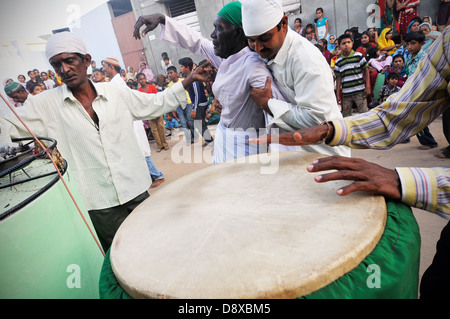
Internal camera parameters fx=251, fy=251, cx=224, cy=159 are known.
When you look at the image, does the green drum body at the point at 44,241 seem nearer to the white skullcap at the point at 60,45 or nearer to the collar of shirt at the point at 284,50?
the white skullcap at the point at 60,45

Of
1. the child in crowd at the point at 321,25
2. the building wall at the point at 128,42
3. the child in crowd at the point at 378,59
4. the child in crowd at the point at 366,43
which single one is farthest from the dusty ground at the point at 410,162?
the building wall at the point at 128,42

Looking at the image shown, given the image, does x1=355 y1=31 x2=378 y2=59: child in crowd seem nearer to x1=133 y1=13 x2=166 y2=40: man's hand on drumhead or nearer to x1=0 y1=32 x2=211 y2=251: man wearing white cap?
x1=133 y1=13 x2=166 y2=40: man's hand on drumhead

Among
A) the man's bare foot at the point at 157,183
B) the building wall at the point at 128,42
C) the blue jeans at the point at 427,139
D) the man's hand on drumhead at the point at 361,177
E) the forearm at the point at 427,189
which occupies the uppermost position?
the building wall at the point at 128,42

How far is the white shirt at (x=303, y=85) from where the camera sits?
1.36 metres

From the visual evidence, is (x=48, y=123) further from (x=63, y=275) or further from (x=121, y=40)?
(x=121, y=40)

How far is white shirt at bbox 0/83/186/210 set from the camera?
1.72 metres

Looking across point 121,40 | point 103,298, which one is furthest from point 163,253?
point 121,40

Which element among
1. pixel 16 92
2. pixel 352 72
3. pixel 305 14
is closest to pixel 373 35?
pixel 305 14

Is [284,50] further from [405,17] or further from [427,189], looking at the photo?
[405,17]

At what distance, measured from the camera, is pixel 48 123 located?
68.5 inches

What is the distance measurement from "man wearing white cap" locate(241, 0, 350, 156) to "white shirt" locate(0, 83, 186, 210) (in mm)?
797

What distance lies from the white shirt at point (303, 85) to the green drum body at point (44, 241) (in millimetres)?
1179

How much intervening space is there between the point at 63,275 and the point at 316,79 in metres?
1.52

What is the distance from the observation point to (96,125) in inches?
70.6
